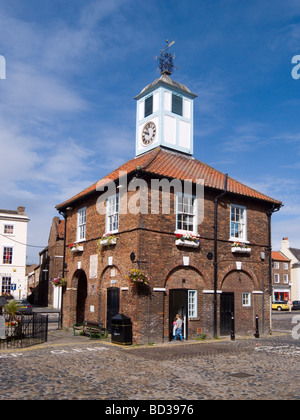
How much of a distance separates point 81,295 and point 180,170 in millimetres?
9328

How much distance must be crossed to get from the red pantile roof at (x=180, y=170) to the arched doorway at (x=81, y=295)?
4.18 meters

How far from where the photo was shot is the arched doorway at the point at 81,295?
23.6m

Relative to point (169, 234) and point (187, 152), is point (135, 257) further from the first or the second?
point (187, 152)

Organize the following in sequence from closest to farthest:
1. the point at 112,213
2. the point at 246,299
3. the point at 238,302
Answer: the point at 112,213, the point at 238,302, the point at 246,299

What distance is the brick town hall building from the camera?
17.9 m

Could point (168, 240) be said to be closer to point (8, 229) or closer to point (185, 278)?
point (185, 278)

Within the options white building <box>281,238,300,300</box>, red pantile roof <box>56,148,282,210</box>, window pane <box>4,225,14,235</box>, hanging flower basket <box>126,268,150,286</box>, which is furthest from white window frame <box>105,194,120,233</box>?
white building <box>281,238,300,300</box>

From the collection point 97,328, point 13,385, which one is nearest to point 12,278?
point 97,328

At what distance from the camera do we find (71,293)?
919 inches

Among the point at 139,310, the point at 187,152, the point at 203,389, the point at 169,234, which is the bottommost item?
the point at 203,389

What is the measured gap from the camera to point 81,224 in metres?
23.3

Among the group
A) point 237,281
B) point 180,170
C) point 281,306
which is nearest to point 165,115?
point 180,170

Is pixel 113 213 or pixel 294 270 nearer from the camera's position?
pixel 113 213

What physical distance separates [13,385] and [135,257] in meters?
8.27
